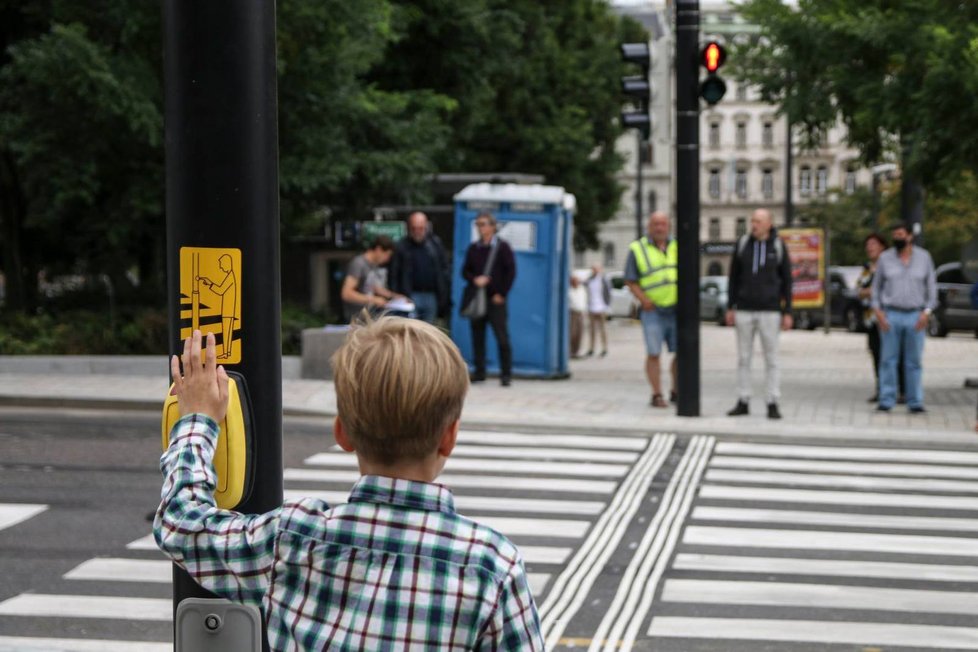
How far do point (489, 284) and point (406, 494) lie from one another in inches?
520

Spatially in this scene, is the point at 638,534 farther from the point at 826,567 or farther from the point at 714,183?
the point at 714,183

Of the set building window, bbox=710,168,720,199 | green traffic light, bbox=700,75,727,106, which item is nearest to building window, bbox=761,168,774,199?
building window, bbox=710,168,720,199

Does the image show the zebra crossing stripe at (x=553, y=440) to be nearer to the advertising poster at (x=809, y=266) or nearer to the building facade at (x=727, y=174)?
the advertising poster at (x=809, y=266)

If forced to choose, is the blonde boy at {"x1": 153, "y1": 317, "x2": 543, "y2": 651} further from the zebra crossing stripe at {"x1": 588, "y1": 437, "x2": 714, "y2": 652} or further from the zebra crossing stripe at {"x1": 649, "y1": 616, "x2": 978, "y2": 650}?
the zebra crossing stripe at {"x1": 649, "y1": 616, "x2": 978, "y2": 650}

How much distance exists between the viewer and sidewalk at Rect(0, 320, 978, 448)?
12.1m

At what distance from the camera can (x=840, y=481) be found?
9.77 metres

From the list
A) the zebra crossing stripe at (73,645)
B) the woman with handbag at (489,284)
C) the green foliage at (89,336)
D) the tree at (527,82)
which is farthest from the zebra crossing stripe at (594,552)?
the tree at (527,82)

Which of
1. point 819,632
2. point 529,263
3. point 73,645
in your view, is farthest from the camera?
point 529,263

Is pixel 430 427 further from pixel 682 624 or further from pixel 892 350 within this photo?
pixel 892 350

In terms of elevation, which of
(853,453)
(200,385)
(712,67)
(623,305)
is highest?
(712,67)

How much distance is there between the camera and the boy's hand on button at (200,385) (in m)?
2.22

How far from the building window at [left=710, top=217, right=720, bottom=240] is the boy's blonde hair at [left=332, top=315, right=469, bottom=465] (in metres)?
99.4

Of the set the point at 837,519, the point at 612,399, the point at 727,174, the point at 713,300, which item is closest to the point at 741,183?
the point at 727,174

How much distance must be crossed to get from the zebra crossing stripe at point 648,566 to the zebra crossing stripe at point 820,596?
0.14 metres
